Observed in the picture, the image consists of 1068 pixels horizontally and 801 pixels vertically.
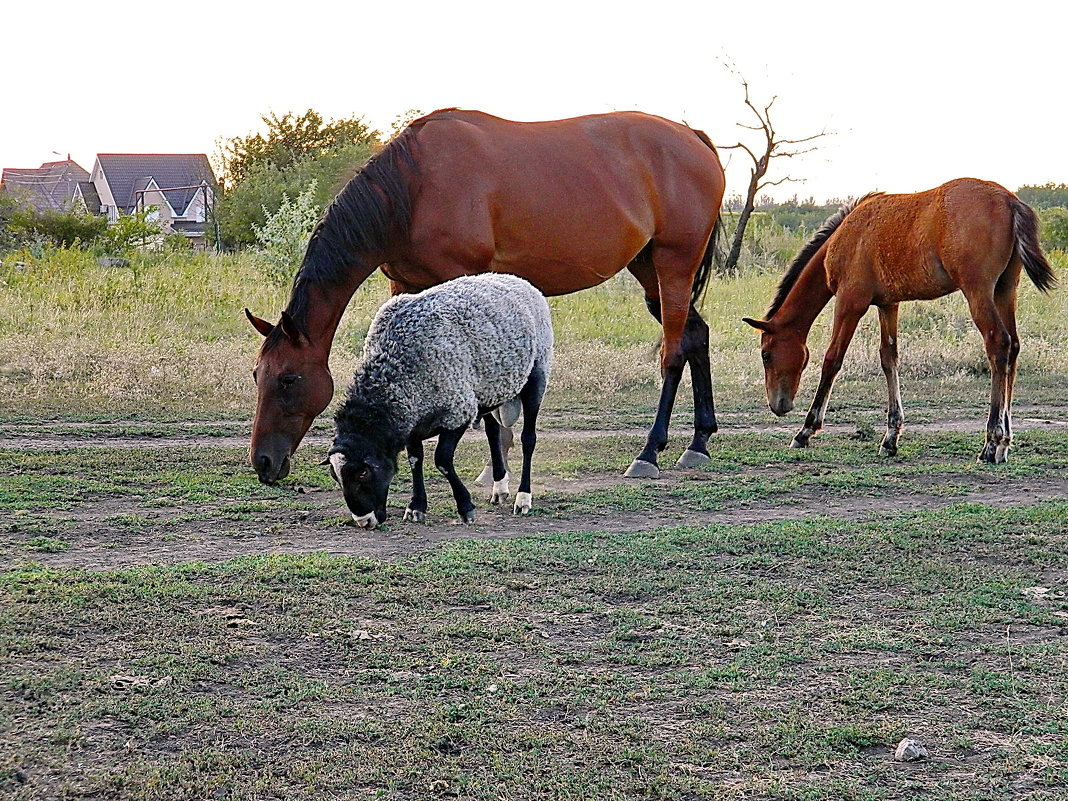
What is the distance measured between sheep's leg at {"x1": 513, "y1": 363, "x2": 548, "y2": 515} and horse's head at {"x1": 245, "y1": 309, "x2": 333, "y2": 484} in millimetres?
1319

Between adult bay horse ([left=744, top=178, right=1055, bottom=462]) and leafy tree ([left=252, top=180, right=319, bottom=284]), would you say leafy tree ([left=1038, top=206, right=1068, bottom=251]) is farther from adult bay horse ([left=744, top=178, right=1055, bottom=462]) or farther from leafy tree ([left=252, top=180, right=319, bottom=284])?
adult bay horse ([left=744, top=178, right=1055, bottom=462])

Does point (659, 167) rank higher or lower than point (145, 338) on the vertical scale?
higher

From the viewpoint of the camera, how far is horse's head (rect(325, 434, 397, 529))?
6.11m

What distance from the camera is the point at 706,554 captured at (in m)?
5.80

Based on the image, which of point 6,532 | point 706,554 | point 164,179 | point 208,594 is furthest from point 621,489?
point 164,179

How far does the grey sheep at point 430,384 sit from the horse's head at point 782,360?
371 cm

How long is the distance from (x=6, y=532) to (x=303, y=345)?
6.64 feet

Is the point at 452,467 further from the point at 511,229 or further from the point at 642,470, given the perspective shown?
the point at 642,470

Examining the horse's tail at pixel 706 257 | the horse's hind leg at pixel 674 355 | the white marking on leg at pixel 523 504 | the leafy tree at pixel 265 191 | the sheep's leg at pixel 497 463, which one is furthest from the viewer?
the leafy tree at pixel 265 191

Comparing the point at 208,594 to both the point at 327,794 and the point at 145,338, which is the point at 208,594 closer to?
the point at 327,794

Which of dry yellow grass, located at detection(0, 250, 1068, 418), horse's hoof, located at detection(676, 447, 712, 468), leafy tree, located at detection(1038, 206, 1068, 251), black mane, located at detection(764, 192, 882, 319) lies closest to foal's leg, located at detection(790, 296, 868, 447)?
black mane, located at detection(764, 192, 882, 319)

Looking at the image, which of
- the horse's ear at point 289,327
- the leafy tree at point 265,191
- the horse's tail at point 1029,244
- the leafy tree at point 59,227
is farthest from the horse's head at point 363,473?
the leafy tree at point 265,191

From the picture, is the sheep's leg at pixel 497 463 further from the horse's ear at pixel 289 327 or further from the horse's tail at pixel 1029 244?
the horse's tail at pixel 1029 244

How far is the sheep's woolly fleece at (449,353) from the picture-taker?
6.28 m
